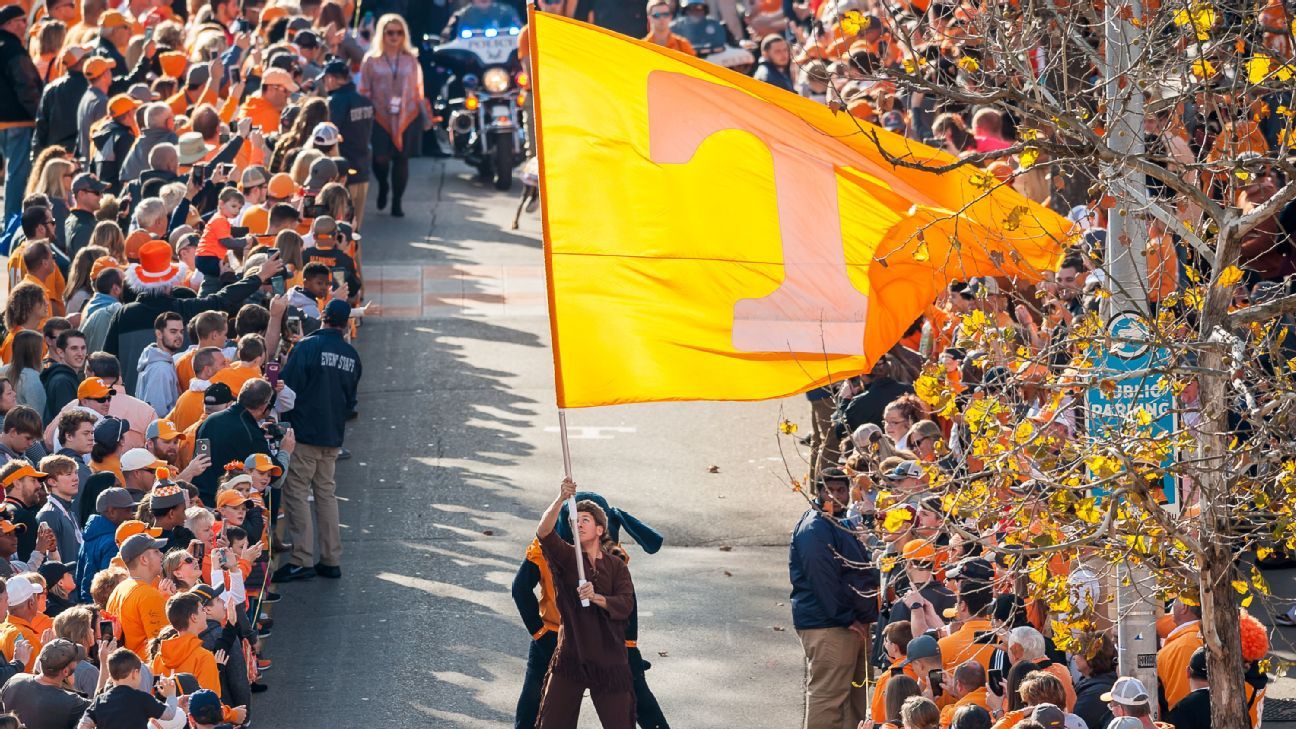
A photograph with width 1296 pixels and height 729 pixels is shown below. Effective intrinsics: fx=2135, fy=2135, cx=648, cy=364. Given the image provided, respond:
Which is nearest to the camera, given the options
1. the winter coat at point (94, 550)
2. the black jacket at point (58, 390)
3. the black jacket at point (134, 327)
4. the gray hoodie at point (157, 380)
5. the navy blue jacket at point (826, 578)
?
the winter coat at point (94, 550)

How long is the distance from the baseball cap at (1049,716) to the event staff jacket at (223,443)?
19.6 ft

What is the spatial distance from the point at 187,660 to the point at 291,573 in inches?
150

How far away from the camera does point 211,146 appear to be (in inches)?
765

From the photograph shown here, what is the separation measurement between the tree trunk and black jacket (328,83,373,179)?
14.5 metres

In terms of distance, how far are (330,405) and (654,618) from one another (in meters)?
2.69

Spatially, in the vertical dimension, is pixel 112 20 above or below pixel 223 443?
above

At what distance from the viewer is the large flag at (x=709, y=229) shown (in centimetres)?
1045

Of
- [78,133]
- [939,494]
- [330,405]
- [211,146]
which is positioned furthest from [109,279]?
[939,494]

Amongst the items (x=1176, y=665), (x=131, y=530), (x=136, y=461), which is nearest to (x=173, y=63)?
(x=136, y=461)

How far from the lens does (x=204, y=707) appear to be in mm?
10422

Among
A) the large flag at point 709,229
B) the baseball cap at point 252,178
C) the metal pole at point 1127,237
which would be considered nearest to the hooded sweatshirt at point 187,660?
the large flag at point 709,229

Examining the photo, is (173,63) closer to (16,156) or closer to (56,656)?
(16,156)

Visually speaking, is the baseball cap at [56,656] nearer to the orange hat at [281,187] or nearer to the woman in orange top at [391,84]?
the orange hat at [281,187]

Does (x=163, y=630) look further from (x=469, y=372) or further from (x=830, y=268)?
(x=469, y=372)
